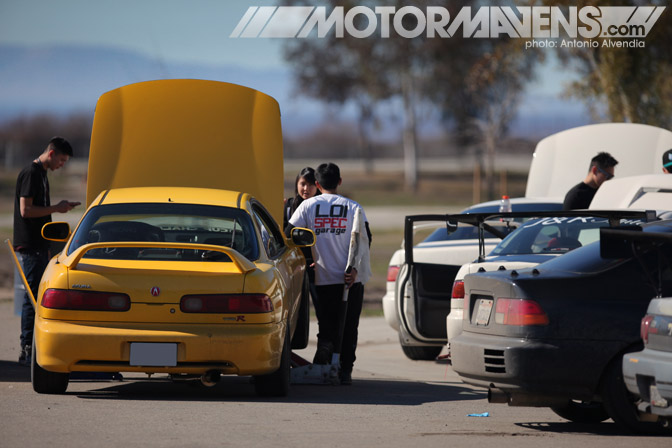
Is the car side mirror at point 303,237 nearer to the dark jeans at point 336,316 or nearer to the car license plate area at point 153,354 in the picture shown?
the dark jeans at point 336,316

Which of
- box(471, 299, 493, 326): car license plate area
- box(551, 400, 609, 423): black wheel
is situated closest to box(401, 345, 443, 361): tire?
Result: box(551, 400, 609, 423): black wheel

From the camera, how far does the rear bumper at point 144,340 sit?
305 inches

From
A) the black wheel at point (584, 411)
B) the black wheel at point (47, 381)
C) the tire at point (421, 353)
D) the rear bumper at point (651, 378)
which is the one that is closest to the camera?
the rear bumper at point (651, 378)

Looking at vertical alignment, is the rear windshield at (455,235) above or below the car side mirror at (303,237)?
above

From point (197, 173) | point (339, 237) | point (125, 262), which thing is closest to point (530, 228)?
point (339, 237)

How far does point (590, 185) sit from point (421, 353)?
9.38ft

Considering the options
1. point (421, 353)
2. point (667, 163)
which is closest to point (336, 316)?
point (421, 353)

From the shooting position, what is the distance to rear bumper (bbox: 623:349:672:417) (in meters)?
6.01

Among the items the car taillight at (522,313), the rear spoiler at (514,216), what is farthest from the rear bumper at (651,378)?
the rear spoiler at (514,216)

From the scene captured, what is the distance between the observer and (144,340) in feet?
25.4

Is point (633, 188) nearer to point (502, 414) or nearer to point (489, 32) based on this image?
point (502, 414)

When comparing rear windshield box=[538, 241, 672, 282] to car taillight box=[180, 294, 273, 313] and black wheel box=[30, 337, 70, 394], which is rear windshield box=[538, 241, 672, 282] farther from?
black wheel box=[30, 337, 70, 394]

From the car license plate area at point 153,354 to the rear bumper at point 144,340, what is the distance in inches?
1.3

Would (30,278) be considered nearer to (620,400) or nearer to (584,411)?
(584,411)
